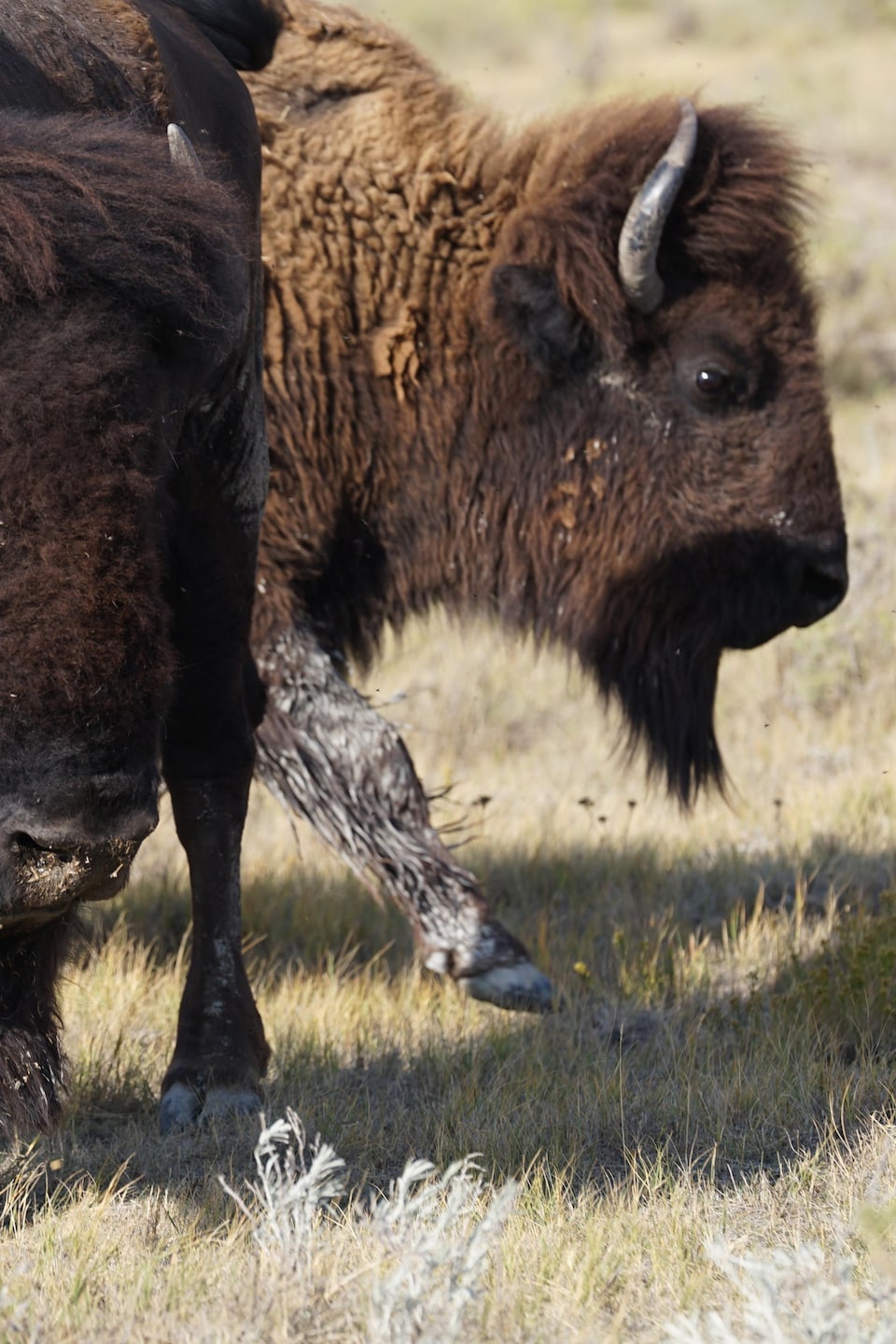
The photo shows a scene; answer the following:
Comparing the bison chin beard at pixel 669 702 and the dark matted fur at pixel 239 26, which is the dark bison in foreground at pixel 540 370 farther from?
the dark matted fur at pixel 239 26

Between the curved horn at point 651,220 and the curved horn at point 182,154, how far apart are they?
9.10 feet

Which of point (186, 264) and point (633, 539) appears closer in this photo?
point (186, 264)

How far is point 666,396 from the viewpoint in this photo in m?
5.88

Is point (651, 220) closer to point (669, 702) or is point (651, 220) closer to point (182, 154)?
point (669, 702)

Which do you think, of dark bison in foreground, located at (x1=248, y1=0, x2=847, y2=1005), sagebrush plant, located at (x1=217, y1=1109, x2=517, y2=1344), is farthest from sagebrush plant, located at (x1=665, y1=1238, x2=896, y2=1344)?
dark bison in foreground, located at (x1=248, y1=0, x2=847, y2=1005)

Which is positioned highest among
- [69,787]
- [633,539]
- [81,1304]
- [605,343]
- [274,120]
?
[274,120]

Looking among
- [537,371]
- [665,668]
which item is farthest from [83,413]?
[665,668]

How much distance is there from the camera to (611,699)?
248 inches

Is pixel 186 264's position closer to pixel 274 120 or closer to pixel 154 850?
pixel 274 120

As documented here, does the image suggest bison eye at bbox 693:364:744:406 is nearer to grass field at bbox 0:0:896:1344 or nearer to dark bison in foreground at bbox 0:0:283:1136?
grass field at bbox 0:0:896:1344

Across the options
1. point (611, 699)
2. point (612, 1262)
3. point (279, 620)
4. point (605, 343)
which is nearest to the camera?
point (612, 1262)

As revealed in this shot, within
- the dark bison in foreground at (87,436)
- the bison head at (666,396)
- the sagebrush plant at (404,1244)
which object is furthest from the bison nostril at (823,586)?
the sagebrush plant at (404,1244)

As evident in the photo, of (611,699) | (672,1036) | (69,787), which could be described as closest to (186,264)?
(69,787)

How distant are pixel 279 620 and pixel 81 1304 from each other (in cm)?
293
